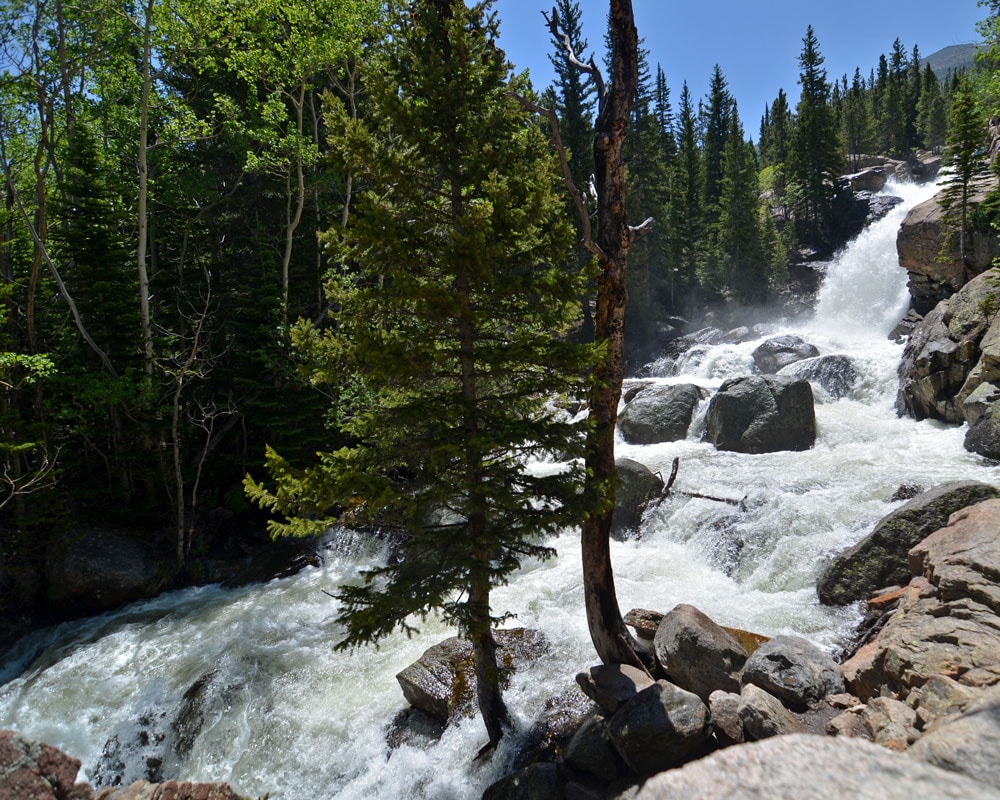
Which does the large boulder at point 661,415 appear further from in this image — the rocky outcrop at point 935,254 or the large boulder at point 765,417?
the rocky outcrop at point 935,254

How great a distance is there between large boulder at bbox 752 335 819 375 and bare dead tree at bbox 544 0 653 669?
61.0 ft

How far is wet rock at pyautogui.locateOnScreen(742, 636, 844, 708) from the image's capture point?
5.76 metres

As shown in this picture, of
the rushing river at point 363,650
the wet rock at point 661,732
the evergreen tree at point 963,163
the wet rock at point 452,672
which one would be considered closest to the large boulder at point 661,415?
the rushing river at point 363,650

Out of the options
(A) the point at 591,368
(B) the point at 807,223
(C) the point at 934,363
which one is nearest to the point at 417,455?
(A) the point at 591,368

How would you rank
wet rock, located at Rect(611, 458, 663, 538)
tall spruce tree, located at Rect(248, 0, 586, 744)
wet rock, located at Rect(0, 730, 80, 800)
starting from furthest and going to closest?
1. wet rock, located at Rect(611, 458, 663, 538)
2. tall spruce tree, located at Rect(248, 0, 586, 744)
3. wet rock, located at Rect(0, 730, 80, 800)

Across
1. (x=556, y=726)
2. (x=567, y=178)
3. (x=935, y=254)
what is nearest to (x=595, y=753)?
(x=556, y=726)

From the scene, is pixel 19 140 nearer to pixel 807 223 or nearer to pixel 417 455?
pixel 417 455

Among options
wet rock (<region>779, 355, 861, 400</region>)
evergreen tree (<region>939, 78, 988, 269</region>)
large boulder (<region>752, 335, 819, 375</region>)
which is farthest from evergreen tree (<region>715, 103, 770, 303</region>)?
wet rock (<region>779, 355, 861, 400</region>)

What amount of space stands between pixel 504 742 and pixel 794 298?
42107 mm

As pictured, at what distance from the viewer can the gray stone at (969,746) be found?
187cm

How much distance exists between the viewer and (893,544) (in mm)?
7934

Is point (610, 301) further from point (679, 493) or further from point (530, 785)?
point (679, 493)

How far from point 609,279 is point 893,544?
19.7 feet

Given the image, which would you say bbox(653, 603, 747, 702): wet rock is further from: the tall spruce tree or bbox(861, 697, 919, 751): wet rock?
the tall spruce tree
